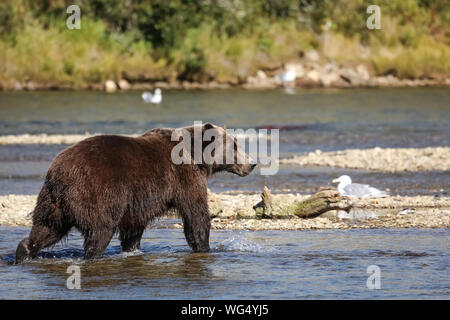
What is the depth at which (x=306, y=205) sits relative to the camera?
468 inches

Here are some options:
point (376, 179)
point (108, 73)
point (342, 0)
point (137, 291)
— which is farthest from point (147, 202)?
point (342, 0)

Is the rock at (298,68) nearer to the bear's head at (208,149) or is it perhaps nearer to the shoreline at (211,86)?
the shoreline at (211,86)

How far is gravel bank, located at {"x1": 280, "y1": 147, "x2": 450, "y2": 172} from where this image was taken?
57.0 ft

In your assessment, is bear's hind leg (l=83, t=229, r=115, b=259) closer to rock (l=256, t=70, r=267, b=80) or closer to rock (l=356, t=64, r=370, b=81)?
rock (l=256, t=70, r=267, b=80)

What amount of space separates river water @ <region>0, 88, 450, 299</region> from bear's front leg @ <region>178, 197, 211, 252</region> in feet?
0.55

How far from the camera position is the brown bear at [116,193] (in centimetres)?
901

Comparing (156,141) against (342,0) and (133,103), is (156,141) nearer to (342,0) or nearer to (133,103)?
(133,103)

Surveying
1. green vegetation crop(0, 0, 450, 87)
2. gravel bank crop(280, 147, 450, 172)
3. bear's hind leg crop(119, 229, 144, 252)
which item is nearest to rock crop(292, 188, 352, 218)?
bear's hind leg crop(119, 229, 144, 252)

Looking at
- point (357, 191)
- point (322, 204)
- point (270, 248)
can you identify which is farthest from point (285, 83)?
point (270, 248)

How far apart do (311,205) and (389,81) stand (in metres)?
34.3

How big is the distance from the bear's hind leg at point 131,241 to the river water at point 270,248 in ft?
0.29

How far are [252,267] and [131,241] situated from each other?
1.41 m

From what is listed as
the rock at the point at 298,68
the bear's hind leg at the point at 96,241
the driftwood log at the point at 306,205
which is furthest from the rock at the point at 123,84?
the bear's hind leg at the point at 96,241
